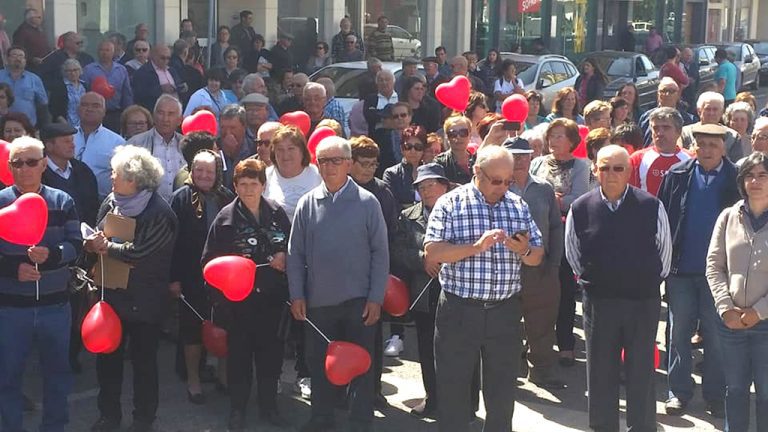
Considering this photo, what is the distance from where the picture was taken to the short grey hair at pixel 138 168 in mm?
6523

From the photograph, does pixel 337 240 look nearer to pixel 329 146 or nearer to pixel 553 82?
pixel 329 146

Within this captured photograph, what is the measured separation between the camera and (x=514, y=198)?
6.02 metres

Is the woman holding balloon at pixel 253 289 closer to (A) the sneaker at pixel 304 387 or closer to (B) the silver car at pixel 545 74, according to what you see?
(A) the sneaker at pixel 304 387

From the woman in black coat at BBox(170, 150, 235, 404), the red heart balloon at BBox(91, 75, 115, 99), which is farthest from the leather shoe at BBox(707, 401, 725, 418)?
the red heart balloon at BBox(91, 75, 115, 99)

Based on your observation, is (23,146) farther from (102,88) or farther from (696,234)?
(102,88)

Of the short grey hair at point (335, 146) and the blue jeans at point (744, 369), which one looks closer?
the blue jeans at point (744, 369)

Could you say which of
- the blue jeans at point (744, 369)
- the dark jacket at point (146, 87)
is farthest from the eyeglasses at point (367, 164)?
the dark jacket at point (146, 87)

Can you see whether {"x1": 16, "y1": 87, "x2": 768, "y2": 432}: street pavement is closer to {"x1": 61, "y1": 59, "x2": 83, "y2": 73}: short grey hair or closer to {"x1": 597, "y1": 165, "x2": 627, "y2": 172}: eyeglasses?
{"x1": 597, "y1": 165, "x2": 627, "y2": 172}: eyeglasses

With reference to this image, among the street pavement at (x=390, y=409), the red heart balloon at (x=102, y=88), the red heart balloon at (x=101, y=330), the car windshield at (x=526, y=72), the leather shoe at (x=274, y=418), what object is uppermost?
the car windshield at (x=526, y=72)

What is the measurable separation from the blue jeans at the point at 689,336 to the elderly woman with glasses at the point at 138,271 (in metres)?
3.30

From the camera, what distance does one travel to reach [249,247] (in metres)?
6.70

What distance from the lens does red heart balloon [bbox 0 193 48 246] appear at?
589 centimetres

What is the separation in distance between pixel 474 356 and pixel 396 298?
38.4 inches

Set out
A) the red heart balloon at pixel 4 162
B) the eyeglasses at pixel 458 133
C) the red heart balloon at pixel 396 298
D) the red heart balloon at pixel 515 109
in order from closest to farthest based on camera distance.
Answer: the red heart balloon at pixel 396 298, the red heart balloon at pixel 4 162, the eyeglasses at pixel 458 133, the red heart balloon at pixel 515 109
